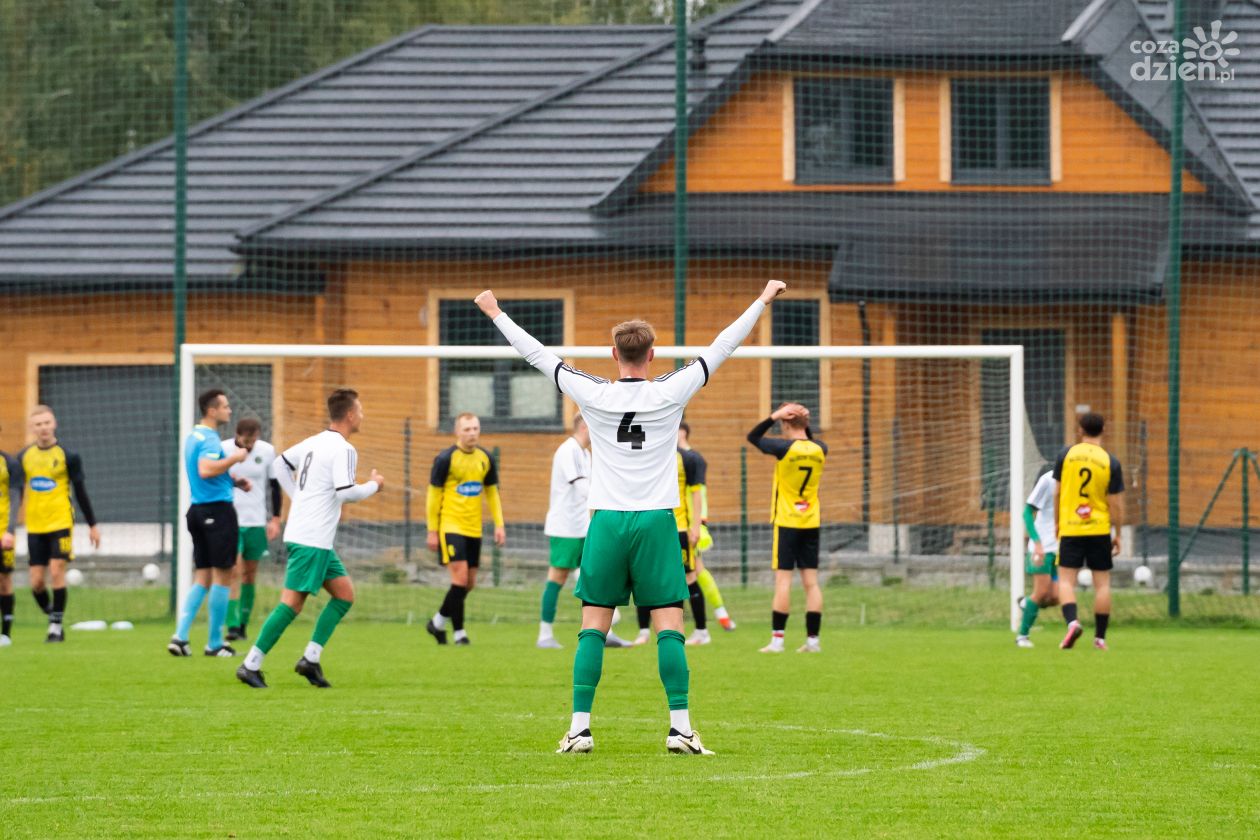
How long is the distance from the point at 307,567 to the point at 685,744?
4.10 meters

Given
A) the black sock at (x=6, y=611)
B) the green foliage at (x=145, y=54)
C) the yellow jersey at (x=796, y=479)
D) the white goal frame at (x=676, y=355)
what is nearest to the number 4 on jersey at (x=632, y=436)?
the yellow jersey at (x=796, y=479)

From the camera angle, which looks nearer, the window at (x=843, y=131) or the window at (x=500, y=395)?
the window at (x=843, y=131)

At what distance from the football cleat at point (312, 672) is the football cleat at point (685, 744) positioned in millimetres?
3882

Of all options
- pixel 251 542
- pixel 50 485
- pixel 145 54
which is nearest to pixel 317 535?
pixel 251 542

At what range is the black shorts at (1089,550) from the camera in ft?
48.1

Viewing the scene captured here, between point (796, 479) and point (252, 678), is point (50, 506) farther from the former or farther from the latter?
point (796, 479)

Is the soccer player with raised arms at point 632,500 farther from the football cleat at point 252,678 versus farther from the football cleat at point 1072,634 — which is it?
the football cleat at point 1072,634

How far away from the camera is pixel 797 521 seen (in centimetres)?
1453

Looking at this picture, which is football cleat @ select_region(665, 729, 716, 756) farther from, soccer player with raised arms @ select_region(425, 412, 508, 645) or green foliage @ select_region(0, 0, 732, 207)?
green foliage @ select_region(0, 0, 732, 207)

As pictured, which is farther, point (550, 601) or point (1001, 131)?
point (1001, 131)

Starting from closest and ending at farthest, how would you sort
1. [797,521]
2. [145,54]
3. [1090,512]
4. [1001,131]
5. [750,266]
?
[797,521]
[1090,512]
[1001,131]
[750,266]
[145,54]

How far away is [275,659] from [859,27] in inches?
487

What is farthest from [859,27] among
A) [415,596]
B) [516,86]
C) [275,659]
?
[275,659]

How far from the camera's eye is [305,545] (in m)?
11.6
